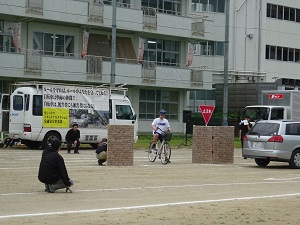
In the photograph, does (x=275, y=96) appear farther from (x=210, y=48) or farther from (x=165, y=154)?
(x=210, y=48)

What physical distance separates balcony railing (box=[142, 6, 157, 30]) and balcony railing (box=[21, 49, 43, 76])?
8.52 metres

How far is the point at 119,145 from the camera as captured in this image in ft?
78.7

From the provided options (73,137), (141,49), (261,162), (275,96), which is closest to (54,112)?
(73,137)

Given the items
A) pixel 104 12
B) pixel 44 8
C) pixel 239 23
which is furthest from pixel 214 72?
pixel 44 8

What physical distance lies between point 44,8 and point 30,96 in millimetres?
11248

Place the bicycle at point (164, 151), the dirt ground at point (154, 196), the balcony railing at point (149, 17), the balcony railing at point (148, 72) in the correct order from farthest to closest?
the balcony railing at point (148, 72), the balcony railing at point (149, 17), the bicycle at point (164, 151), the dirt ground at point (154, 196)

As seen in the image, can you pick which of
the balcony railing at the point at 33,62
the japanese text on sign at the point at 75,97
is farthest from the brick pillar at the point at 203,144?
the balcony railing at the point at 33,62

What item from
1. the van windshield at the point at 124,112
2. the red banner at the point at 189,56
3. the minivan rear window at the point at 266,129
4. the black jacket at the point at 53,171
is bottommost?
the black jacket at the point at 53,171

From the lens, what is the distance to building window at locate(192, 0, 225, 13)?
190 ft

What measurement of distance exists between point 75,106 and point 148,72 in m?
15.0

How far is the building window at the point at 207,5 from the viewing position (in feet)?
190

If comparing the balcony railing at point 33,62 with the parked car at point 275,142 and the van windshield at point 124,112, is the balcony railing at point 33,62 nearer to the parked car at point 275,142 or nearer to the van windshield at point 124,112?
the van windshield at point 124,112

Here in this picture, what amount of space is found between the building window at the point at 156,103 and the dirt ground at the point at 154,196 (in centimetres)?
2694

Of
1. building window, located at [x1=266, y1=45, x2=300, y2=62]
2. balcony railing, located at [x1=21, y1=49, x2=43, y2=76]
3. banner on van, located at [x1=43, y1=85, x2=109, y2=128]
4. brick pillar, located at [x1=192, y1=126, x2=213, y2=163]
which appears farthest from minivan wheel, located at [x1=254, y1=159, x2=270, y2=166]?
building window, located at [x1=266, y1=45, x2=300, y2=62]
